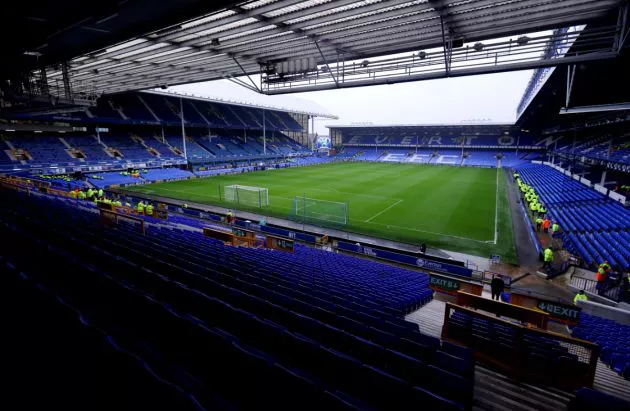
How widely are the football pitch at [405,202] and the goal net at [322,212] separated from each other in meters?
0.58

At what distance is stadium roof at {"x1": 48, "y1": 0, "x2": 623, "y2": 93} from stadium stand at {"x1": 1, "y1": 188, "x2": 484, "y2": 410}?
5680 millimetres

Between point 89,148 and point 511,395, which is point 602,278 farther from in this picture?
point 89,148

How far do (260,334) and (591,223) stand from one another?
69.7 feet

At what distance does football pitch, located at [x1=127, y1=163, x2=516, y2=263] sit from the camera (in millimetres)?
18156

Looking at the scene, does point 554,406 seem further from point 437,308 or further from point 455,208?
point 455,208

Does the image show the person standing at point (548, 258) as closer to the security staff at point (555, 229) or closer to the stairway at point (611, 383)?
the security staff at point (555, 229)

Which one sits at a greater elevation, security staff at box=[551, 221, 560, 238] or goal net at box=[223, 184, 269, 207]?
goal net at box=[223, 184, 269, 207]

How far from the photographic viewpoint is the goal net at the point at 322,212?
21.1 meters

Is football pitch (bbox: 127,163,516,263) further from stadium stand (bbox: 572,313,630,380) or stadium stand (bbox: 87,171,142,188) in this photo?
stadium stand (bbox: 572,313,630,380)

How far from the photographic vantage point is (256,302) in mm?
4418

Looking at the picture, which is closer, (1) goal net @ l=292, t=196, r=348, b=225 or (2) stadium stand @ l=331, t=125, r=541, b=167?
(1) goal net @ l=292, t=196, r=348, b=225

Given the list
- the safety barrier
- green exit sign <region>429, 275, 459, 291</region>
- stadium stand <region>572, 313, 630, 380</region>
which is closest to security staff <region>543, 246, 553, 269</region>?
stadium stand <region>572, 313, 630, 380</region>

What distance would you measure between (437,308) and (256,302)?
572 cm

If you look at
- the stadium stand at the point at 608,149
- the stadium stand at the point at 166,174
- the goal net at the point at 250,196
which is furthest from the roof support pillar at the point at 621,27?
the stadium stand at the point at 166,174
